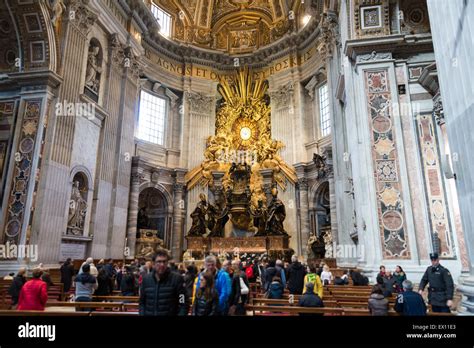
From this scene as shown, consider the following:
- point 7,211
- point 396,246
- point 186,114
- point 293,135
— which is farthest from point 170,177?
point 396,246

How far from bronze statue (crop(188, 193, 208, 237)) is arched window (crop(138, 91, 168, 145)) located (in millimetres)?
4703

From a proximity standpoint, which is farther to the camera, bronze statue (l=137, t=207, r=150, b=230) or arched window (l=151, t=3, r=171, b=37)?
arched window (l=151, t=3, r=171, b=37)

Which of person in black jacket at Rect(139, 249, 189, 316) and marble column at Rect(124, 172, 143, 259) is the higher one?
marble column at Rect(124, 172, 143, 259)

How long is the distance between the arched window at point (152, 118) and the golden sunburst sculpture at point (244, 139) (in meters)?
2.79

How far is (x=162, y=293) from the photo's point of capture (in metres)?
2.98

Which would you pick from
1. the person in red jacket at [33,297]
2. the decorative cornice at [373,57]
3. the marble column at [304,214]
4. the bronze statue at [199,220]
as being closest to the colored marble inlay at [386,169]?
the decorative cornice at [373,57]

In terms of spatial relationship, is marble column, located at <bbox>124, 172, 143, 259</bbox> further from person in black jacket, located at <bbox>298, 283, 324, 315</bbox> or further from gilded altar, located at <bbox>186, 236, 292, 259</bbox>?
person in black jacket, located at <bbox>298, 283, 324, 315</bbox>

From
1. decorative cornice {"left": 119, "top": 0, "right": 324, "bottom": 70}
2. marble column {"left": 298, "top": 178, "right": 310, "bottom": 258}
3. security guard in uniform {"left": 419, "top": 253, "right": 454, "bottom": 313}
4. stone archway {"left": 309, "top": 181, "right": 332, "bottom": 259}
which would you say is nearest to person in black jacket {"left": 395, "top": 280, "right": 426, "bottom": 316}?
security guard in uniform {"left": 419, "top": 253, "right": 454, "bottom": 313}

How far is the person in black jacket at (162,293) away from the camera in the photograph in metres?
2.96

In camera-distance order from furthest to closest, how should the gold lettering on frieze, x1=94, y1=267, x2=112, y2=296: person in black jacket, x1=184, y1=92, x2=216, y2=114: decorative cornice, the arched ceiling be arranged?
the arched ceiling
x1=184, y1=92, x2=216, y2=114: decorative cornice
the gold lettering on frieze
x1=94, y1=267, x2=112, y2=296: person in black jacket

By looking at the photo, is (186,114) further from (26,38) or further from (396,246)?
→ (396,246)

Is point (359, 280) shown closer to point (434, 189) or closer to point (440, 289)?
point (434, 189)

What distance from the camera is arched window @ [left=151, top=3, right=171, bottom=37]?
789 inches

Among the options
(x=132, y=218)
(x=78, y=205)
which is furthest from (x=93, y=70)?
(x=132, y=218)
